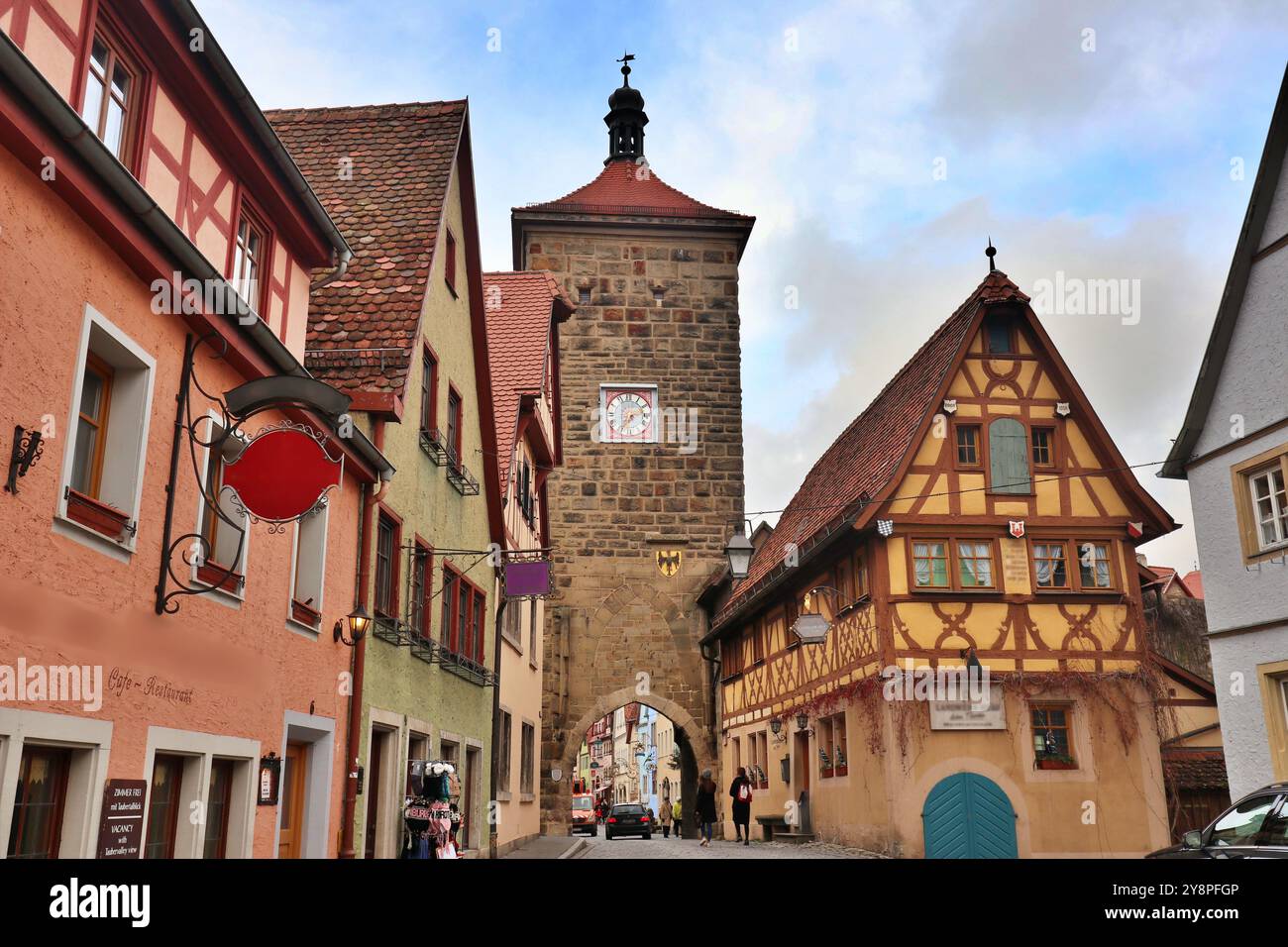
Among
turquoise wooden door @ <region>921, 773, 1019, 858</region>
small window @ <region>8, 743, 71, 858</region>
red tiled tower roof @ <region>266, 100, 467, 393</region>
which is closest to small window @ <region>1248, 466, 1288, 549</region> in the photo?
turquoise wooden door @ <region>921, 773, 1019, 858</region>

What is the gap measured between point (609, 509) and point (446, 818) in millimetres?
18935

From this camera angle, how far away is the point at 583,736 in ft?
93.7

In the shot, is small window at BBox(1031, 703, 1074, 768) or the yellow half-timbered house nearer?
the yellow half-timbered house

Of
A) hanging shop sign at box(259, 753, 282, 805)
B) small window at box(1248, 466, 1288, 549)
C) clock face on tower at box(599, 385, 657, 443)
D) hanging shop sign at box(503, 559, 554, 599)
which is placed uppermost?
clock face on tower at box(599, 385, 657, 443)

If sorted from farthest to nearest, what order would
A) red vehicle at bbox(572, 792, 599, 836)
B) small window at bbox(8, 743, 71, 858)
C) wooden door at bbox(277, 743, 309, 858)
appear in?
red vehicle at bbox(572, 792, 599, 836) < wooden door at bbox(277, 743, 309, 858) < small window at bbox(8, 743, 71, 858)

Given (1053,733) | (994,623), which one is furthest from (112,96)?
(1053,733)

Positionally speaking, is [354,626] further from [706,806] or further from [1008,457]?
[706,806]

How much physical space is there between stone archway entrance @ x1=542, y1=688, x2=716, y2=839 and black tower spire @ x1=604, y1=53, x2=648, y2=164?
1662cm

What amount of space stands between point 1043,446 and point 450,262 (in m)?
9.58

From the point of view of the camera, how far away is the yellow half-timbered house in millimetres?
16703

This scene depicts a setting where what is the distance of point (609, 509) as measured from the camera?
30328 millimetres

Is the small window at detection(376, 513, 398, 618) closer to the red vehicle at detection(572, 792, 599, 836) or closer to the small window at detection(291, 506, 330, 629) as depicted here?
the small window at detection(291, 506, 330, 629)

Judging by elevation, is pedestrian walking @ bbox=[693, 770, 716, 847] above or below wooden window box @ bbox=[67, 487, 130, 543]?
below

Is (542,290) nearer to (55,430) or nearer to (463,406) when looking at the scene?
(463,406)
